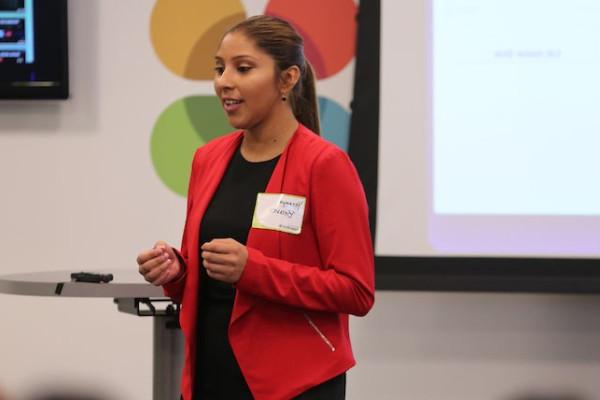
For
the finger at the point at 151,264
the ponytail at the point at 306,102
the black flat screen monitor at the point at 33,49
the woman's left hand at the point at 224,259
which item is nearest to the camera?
the woman's left hand at the point at 224,259

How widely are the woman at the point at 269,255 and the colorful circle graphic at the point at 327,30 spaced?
1615 mm

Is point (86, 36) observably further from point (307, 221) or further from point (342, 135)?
point (307, 221)

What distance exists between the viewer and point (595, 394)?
320cm

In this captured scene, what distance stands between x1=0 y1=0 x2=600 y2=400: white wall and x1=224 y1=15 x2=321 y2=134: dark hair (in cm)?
164

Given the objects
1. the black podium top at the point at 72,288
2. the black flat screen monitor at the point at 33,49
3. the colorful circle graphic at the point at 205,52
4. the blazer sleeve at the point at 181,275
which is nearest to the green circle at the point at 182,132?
the colorful circle graphic at the point at 205,52

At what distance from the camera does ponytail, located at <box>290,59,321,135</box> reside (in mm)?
1582

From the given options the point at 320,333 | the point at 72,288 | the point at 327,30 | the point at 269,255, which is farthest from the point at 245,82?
the point at 327,30

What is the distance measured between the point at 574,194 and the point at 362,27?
0.92 meters

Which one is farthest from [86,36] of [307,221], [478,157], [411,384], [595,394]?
[595,394]

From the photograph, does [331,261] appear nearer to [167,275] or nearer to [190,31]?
[167,275]

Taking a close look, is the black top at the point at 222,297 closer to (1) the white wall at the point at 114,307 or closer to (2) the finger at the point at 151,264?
(2) the finger at the point at 151,264

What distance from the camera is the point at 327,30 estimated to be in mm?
3135

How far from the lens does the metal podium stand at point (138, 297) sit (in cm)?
207

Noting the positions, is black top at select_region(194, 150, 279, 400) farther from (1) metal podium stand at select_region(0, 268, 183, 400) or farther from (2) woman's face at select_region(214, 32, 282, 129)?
(1) metal podium stand at select_region(0, 268, 183, 400)
